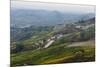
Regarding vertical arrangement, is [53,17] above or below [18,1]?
below

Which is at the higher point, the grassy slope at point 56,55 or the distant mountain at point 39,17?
the distant mountain at point 39,17

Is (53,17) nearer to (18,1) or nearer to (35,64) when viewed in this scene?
(18,1)

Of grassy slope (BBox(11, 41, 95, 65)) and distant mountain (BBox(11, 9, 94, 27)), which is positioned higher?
distant mountain (BBox(11, 9, 94, 27))
